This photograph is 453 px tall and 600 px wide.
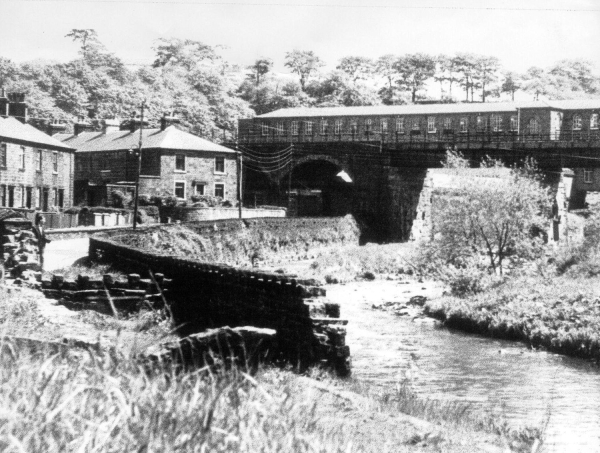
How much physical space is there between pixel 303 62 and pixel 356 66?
703cm

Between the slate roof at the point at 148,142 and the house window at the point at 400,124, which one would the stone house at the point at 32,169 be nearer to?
the slate roof at the point at 148,142

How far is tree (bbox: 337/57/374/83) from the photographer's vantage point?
3880 inches

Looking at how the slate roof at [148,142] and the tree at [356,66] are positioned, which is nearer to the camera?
the slate roof at [148,142]

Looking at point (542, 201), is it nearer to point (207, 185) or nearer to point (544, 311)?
point (544, 311)

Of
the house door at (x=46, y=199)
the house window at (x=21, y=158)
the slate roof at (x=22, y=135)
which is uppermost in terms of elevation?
the slate roof at (x=22, y=135)

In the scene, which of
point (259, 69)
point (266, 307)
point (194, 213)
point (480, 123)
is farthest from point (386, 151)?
point (266, 307)

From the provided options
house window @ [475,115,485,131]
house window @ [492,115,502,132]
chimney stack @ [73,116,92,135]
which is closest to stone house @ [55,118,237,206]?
chimney stack @ [73,116,92,135]

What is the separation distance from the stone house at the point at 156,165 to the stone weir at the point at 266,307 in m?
39.6

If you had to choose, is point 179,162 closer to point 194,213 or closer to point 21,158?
point 194,213

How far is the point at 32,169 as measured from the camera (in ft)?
167

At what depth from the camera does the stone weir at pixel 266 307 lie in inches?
570

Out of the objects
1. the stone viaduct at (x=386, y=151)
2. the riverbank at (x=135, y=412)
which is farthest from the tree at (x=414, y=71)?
the riverbank at (x=135, y=412)

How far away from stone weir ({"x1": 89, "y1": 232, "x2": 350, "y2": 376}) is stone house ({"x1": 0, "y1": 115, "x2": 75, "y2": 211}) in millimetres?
29366

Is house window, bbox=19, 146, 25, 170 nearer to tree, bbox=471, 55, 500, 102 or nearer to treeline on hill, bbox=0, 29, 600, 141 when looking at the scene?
treeline on hill, bbox=0, 29, 600, 141
